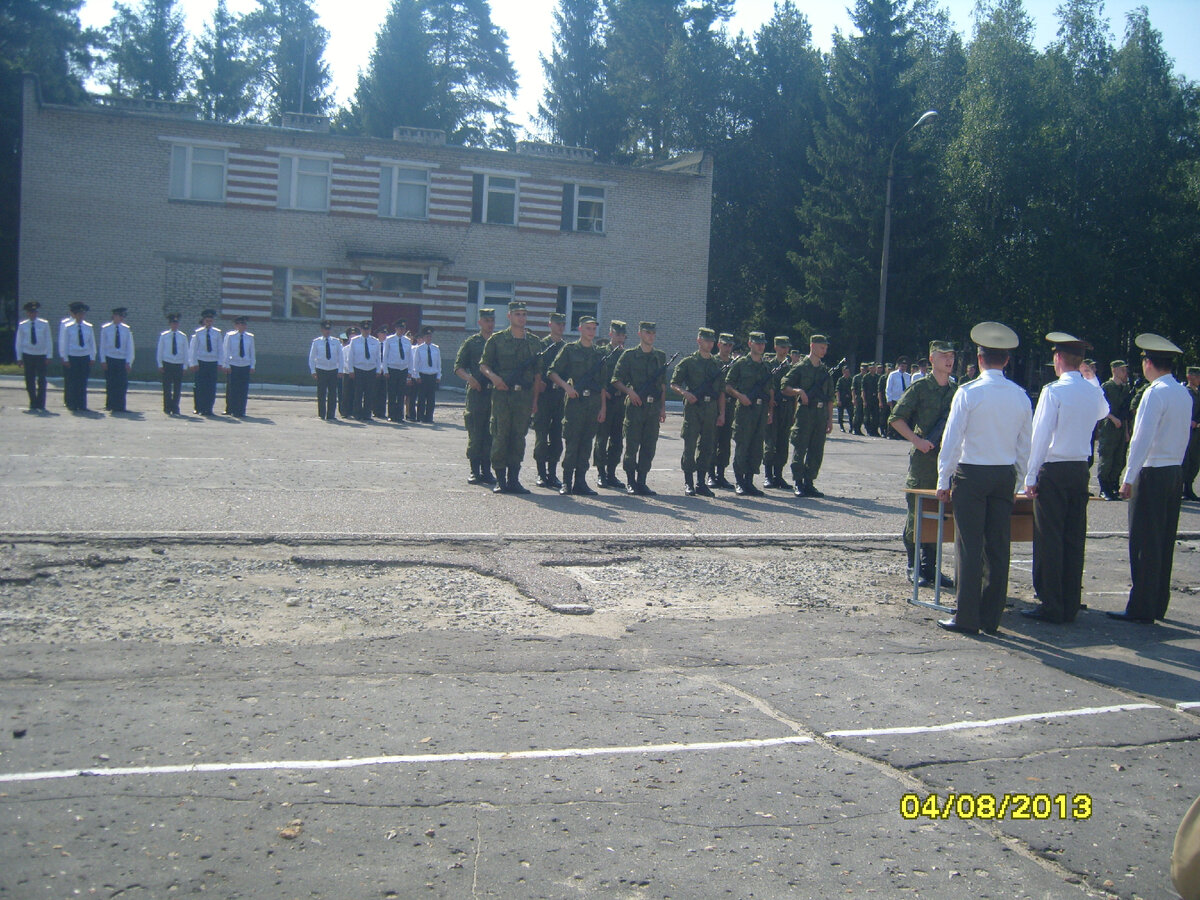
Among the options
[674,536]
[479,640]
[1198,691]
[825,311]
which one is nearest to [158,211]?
[825,311]

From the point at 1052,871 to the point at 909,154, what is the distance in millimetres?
43734

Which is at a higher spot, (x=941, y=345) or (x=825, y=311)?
(x=825, y=311)

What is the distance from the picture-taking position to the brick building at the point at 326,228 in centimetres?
3494

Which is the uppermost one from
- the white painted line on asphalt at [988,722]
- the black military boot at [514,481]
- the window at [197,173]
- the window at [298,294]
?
the window at [197,173]

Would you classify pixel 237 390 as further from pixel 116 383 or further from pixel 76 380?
pixel 76 380

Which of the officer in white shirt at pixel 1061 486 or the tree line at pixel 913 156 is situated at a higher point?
the tree line at pixel 913 156

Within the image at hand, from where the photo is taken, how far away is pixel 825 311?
1857 inches

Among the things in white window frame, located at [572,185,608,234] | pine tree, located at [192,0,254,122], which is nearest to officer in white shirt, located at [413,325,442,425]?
white window frame, located at [572,185,608,234]

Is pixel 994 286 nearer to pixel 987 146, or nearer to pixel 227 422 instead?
pixel 987 146

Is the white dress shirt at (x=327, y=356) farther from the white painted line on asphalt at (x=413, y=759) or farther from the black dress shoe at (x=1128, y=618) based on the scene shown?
the white painted line on asphalt at (x=413, y=759)

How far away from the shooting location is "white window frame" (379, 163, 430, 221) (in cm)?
3747

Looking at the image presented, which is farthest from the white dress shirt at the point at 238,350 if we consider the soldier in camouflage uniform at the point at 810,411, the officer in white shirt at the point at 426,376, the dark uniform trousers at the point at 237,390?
the soldier in camouflage uniform at the point at 810,411

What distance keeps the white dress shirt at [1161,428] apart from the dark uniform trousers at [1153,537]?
Result: 0.07 m

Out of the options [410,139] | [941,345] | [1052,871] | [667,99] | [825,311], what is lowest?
[1052,871]
